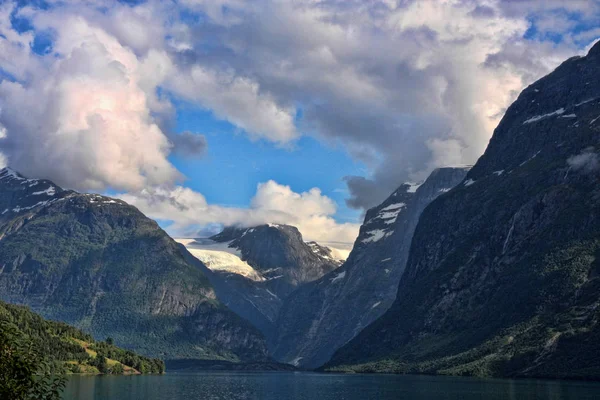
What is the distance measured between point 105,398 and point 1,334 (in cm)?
14831

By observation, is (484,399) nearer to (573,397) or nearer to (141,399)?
(573,397)

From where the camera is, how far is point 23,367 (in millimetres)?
55719

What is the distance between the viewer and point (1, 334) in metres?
56.1

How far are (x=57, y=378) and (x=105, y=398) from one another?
148688mm

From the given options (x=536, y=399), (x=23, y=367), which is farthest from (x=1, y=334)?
(x=536, y=399)

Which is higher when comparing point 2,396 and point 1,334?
point 1,334

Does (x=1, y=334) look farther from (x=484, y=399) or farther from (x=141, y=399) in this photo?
(x=484, y=399)

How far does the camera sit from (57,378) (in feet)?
183

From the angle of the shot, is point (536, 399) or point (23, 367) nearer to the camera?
point (23, 367)

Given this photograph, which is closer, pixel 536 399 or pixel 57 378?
pixel 57 378

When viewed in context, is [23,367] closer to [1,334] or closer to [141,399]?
[1,334]

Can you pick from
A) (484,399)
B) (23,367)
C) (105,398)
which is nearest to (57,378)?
(23,367)


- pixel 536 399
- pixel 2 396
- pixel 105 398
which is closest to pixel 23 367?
pixel 2 396

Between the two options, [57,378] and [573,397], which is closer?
[57,378]
